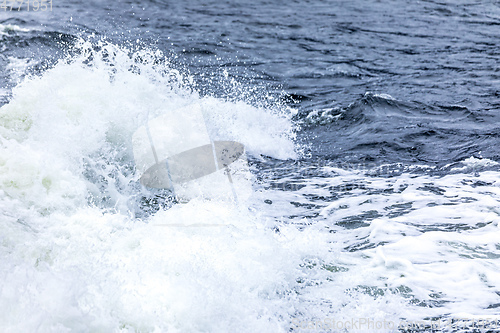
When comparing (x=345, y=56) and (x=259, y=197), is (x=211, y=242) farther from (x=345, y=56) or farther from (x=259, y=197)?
(x=345, y=56)

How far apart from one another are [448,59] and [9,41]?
8.84m

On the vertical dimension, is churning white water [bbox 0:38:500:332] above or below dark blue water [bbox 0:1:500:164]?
below

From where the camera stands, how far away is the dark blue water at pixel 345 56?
21.5 ft

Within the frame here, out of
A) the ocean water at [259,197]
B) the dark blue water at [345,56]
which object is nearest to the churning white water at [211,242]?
the ocean water at [259,197]

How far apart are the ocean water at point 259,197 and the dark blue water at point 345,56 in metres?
0.06

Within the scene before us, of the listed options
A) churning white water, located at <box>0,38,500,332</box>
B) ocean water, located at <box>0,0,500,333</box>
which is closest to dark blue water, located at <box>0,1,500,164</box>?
ocean water, located at <box>0,0,500,333</box>

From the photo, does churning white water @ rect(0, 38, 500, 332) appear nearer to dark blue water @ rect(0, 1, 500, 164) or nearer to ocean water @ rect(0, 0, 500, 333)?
ocean water @ rect(0, 0, 500, 333)

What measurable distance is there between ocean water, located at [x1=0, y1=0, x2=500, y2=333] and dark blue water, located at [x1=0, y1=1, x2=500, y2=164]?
0.06 m

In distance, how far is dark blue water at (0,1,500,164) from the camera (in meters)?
6.55

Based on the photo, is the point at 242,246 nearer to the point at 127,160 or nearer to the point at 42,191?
the point at 42,191

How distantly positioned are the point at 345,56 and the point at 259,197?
20.0 ft

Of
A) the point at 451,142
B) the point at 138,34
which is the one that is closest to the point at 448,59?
the point at 451,142

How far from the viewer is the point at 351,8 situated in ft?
45.8

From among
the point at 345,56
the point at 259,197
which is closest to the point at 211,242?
the point at 259,197
